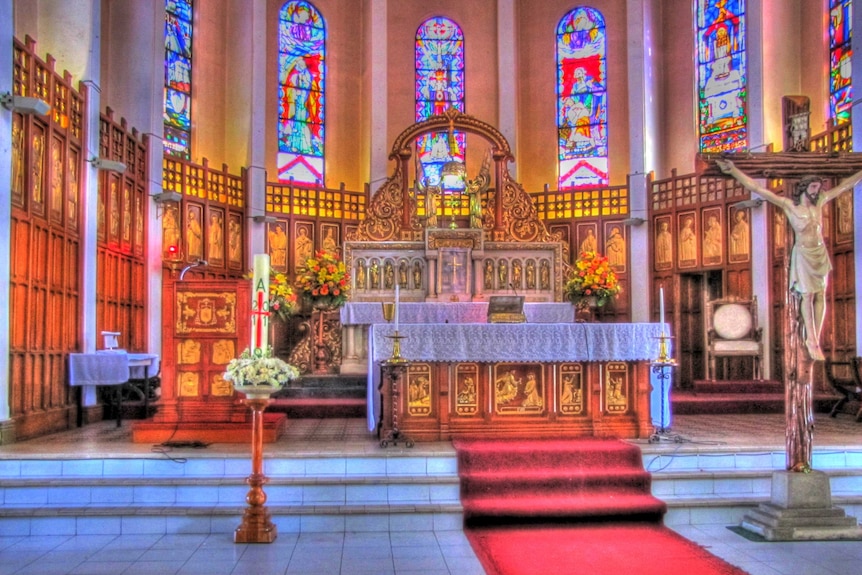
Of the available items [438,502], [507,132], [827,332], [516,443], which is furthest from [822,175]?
[507,132]

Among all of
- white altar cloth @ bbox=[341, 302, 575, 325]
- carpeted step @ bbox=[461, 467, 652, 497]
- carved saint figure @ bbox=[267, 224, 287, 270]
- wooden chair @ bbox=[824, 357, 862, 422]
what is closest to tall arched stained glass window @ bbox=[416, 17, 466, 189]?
carved saint figure @ bbox=[267, 224, 287, 270]

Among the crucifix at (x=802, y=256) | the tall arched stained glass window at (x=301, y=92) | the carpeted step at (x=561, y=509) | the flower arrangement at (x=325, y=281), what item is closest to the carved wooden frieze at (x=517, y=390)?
the carpeted step at (x=561, y=509)

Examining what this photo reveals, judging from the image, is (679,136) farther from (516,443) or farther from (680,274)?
(516,443)

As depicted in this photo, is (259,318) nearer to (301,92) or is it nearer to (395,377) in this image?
(395,377)

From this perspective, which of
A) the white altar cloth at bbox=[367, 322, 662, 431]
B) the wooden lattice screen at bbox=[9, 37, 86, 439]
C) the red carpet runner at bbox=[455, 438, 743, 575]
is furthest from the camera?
the wooden lattice screen at bbox=[9, 37, 86, 439]

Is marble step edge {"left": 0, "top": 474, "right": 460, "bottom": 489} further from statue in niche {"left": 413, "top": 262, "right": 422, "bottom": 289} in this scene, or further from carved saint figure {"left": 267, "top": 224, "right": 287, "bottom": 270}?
carved saint figure {"left": 267, "top": 224, "right": 287, "bottom": 270}

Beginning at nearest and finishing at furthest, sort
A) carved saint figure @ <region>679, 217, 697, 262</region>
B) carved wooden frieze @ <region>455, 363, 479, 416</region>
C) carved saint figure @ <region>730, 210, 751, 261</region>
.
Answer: carved wooden frieze @ <region>455, 363, 479, 416</region>
carved saint figure @ <region>730, 210, 751, 261</region>
carved saint figure @ <region>679, 217, 697, 262</region>

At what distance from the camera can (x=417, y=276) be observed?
1270cm

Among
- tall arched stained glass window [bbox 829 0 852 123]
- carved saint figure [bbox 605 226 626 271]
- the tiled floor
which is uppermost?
tall arched stained glass window [bbox 829 0 852 123]

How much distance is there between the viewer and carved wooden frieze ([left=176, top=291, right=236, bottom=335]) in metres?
8.16

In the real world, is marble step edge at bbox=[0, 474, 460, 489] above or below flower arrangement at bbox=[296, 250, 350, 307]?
below

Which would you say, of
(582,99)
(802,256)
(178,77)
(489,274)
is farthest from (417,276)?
(802,256)

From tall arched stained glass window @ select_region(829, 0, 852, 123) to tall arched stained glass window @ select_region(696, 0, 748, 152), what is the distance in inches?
65.8

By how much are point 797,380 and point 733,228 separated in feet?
25.5
